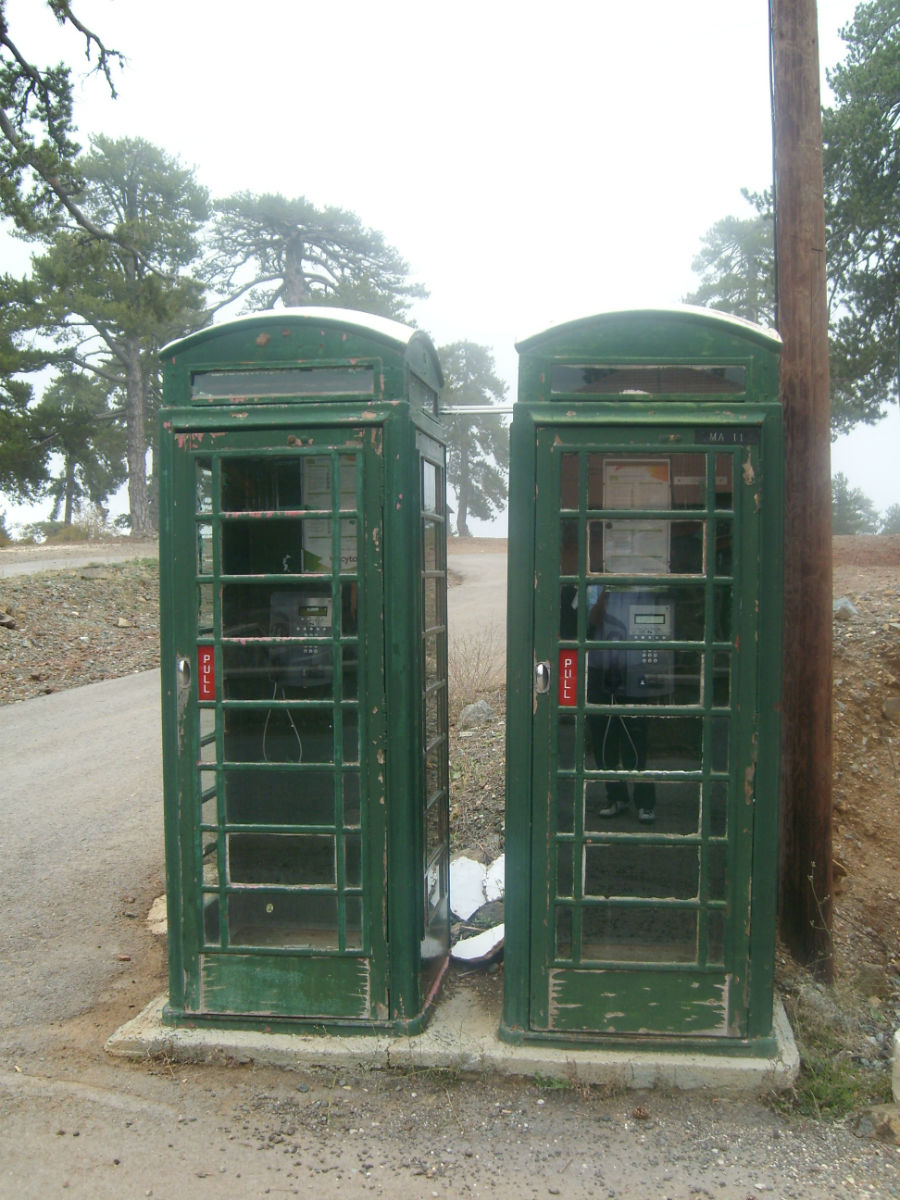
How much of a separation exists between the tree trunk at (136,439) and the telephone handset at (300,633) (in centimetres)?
2705

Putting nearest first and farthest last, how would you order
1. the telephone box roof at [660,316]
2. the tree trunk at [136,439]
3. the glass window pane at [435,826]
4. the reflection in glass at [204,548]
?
the telephone box roof at [660,316] < the reflection in glass at [204,548] < the glass window pane at [435,826] < the tree trunk at [136,439]

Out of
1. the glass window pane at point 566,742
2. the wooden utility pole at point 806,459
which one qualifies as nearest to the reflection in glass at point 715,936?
the glass window pane at point 566,742

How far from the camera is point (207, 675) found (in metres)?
3.66

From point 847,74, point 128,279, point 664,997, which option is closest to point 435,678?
point 664,997

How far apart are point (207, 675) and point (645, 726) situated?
1613mm

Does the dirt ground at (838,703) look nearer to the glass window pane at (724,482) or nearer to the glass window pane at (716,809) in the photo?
the glass window pane at (716,809)

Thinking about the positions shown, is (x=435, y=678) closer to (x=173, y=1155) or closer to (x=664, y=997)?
(x=664, y=997)

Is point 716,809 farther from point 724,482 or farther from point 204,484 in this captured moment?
point 204,484

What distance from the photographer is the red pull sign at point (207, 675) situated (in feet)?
12.0

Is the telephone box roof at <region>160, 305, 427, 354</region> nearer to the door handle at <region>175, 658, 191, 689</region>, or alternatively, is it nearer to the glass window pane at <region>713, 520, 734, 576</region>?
the door handle at <region>175, 658, 191, 689</region>

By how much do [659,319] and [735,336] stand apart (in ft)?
→ 0.88

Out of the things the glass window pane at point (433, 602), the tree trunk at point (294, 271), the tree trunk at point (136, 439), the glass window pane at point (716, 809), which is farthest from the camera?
the tree trunk at point (136, 439)

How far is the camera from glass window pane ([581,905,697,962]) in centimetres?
358

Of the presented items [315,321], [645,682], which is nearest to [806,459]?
[645,682]
